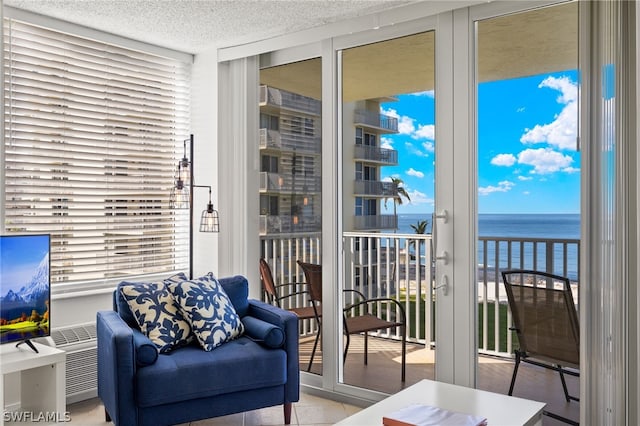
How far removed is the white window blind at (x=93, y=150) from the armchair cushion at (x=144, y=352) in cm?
111

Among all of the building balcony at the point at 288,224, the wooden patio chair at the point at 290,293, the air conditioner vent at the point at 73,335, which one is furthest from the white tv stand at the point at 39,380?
the building balcony at the point at 288,224

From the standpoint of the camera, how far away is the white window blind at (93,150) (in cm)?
336

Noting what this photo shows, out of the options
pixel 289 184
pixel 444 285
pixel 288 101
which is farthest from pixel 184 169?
pixel 444 285

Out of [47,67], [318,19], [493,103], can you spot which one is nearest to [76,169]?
[47,67]

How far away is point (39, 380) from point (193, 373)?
869 mm

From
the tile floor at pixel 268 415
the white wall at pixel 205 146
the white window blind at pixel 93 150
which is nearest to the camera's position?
the tile floor at pixel 268 415

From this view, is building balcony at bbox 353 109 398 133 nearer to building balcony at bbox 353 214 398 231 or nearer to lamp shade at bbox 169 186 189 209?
building balcony at bbox 353 214 398 231

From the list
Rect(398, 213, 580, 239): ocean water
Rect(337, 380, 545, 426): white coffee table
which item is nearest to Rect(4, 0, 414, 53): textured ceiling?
Rect(398, 213, 580, 239): ocean water

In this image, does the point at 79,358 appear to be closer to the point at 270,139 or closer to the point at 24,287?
the point at 24,287

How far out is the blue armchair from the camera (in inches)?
108

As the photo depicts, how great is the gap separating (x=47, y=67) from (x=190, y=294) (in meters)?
1.74

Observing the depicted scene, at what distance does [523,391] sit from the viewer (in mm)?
2938

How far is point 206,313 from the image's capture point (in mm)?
3168

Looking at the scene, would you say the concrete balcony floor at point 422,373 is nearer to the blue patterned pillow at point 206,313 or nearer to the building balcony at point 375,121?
the blue patterned pillow at point 206,313
